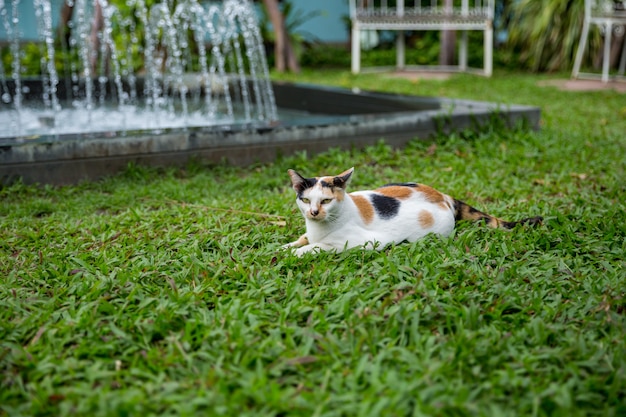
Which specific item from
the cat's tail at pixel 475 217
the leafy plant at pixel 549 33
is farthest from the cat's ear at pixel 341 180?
the leafy plant at pixel 549 33

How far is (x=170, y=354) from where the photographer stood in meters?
2.12

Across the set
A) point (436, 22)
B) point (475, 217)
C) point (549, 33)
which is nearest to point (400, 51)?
point (436, 22)

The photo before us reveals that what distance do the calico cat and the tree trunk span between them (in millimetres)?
7679

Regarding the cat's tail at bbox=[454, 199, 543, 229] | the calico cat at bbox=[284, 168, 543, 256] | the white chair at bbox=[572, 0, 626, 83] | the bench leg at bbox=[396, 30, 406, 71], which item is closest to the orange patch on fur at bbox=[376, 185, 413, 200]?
the calico cat at bbox=[284, 168, 543, 256]

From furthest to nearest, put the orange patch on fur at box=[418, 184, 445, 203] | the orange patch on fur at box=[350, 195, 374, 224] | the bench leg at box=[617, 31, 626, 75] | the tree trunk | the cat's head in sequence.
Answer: the tree trunk → the bench leg at box=[617, 31, 626, 75] → the orange patch on fur at box=[418, 184, 445, 203] → the orange patch on fur at box=[350, 195, 374, 224] → the cat's head

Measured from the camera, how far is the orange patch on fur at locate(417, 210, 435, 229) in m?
3.01

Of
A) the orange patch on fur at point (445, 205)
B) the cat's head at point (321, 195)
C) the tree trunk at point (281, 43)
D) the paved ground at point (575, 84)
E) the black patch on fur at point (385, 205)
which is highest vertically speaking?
the tree trunk at point (281, 43)

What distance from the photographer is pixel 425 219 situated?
302 centimetres

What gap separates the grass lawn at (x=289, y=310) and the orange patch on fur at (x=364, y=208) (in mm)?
161

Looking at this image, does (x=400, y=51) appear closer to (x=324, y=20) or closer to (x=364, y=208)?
(x=324, y=20)

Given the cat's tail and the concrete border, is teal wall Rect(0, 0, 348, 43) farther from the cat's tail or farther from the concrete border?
the cat's tail

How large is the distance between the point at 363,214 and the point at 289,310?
69 cm

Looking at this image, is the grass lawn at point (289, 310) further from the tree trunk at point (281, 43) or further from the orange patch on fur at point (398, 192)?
the tree trunk at point (281, 43)

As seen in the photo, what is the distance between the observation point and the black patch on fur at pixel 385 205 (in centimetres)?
297
